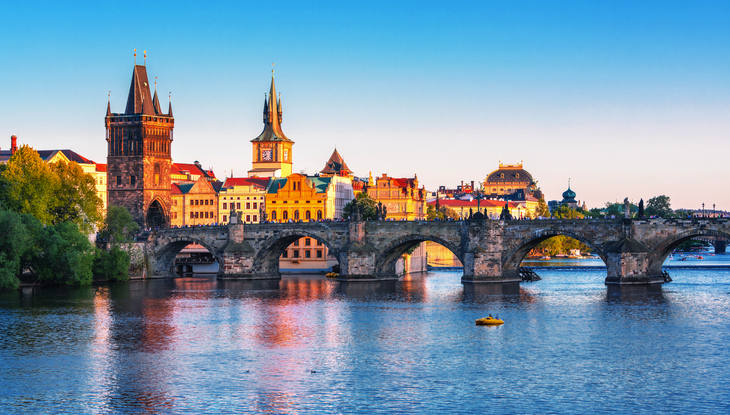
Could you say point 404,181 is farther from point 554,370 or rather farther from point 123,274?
point 554,370

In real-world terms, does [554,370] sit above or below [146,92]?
below

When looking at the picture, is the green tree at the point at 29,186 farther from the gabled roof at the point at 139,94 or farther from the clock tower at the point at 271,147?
the clock tower at the point at 271,147

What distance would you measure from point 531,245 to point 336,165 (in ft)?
280

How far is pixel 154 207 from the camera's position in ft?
390

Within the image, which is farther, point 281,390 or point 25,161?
point 25,161

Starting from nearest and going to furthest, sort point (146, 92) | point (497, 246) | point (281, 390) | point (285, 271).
A: point (281, 390) < point (497, 246) < point (285, 271) < point (146, 92)

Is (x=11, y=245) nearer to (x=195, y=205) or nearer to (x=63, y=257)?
(x=63, y=257)

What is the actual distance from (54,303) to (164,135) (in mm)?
55728

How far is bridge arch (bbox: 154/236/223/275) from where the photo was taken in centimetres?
9450

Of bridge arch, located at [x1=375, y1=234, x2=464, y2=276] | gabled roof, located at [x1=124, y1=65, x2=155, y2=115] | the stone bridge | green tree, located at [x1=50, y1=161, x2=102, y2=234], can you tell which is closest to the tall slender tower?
gabled roof, located at [x1=124, y1=65, x2=155, y2=115]

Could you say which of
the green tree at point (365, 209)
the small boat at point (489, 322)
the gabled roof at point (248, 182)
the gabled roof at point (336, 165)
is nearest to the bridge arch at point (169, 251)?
the green tree at point (365, 209)

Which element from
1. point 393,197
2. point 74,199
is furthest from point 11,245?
point 393,197

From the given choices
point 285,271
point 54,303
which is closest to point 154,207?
point 285,271

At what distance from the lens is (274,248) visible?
9406cm
